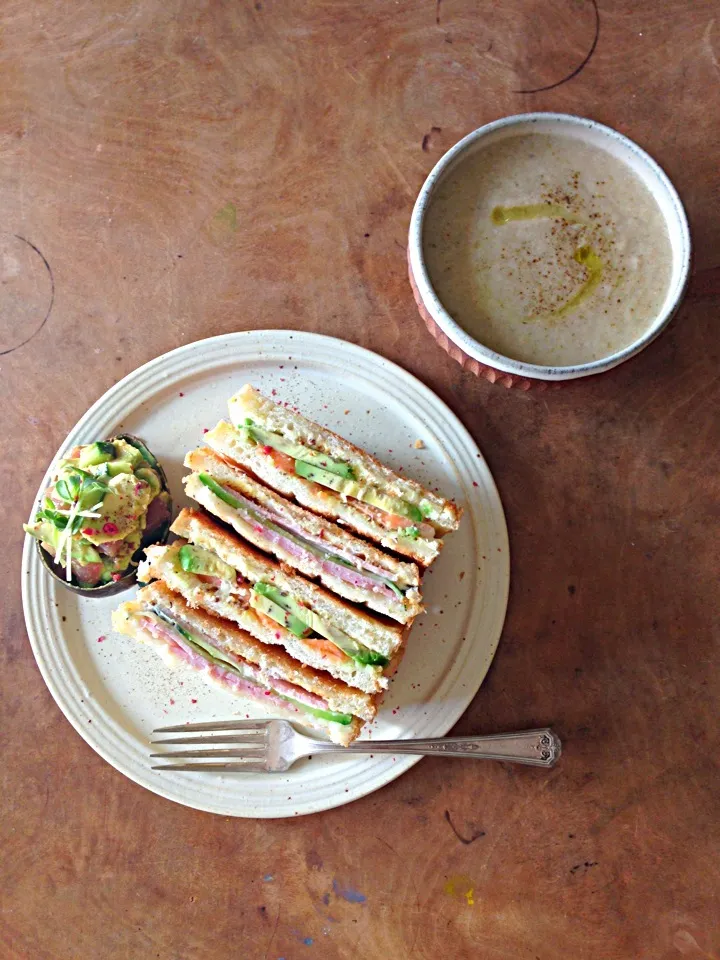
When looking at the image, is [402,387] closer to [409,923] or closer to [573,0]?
[573,0]

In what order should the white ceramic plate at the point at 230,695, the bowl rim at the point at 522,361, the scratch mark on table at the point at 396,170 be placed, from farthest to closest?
the scratch mark on table at the point at 396,170
the white ceramic plate at the point at 230,695
the bowl rim at the point at 522,361

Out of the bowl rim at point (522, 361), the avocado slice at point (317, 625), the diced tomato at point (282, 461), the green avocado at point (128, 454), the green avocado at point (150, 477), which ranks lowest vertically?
the avocado slice at point (317, 625)

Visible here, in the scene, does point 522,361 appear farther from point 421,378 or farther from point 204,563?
point 204,563

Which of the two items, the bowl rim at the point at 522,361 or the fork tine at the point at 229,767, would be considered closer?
the bowl rim at the point at 522,361

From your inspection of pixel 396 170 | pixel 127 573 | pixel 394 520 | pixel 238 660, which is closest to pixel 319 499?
pixel 394 520

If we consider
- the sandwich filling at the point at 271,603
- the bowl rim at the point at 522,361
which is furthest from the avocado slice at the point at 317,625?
the bowl rim at the point at 522,361

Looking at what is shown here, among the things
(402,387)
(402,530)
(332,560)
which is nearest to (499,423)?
(402,387)

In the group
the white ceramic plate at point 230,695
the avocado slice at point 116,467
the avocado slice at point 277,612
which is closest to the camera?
the avocado slice at point 277,612

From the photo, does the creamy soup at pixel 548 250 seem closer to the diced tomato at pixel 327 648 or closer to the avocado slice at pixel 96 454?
the diced tomato at pixel 327 648
